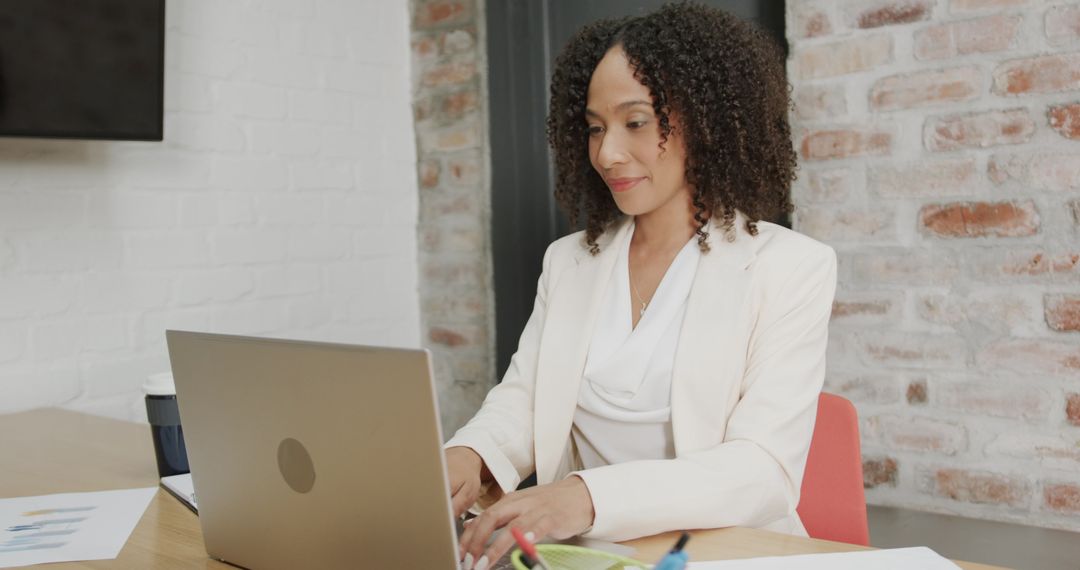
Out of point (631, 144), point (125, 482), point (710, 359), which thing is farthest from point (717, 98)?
point (125, 482)

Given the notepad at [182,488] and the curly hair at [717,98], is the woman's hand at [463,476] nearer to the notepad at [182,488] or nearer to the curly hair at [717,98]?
the notepad at [182,488]

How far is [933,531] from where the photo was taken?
173 cm

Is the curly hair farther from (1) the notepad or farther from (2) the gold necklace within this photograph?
(1) the notepad

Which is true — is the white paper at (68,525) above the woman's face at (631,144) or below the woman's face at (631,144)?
below

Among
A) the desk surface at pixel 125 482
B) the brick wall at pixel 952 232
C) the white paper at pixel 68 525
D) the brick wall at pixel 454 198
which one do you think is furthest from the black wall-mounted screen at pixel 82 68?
the brick wall at pixel 952 232

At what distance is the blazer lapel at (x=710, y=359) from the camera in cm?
132

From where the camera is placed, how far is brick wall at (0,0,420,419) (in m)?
1.82

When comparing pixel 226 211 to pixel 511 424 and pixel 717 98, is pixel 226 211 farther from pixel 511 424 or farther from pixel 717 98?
pixel 717 98

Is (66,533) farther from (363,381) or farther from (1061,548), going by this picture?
(1061,548)

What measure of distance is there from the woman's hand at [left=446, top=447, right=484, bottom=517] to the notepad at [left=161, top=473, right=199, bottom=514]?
33 cm

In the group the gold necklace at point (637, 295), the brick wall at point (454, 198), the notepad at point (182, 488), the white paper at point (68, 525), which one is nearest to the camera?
the white paper at point (68, 525)

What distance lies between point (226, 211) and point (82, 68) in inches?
20.2

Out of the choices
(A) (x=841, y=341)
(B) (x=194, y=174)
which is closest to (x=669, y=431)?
(A) (x=841, y=341)

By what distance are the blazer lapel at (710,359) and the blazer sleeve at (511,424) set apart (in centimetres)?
27
